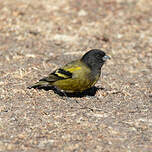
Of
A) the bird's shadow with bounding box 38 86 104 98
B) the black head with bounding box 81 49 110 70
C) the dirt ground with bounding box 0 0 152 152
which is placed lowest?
the bird's shadow with bounding box 38 86 104 98

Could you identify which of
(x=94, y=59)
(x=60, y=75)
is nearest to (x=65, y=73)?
(x=60, y=75)

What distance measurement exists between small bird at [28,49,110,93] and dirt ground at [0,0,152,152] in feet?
0.82

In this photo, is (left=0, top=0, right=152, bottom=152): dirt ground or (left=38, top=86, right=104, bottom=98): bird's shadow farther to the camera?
(left=38, top=86, right=104, bottom=98): bird's shadow

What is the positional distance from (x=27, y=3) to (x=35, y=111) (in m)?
7.94

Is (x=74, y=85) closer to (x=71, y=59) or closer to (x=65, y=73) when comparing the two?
(x=65, y=73)

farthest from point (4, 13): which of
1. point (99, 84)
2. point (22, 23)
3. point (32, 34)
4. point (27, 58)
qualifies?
point (99, 84)

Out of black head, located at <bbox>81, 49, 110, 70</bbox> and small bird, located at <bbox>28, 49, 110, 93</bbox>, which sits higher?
black head, located at <bbox>81, 49, 110, 70</bbox>

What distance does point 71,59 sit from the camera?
1074cm

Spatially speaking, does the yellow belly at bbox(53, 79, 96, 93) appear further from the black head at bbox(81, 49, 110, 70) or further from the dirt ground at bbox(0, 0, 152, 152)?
the black head at bbox(81, 49, 110, 70)

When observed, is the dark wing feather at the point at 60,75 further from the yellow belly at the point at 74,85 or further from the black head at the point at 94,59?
the black head at the point at 94,59

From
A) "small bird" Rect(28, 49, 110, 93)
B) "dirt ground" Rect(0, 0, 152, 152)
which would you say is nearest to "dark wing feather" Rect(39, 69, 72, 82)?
"small bird" Rect(28, 49, 110, 93)

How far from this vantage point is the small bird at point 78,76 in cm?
773

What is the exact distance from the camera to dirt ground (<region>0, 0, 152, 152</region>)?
6051 mm

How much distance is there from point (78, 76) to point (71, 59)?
121 inches
